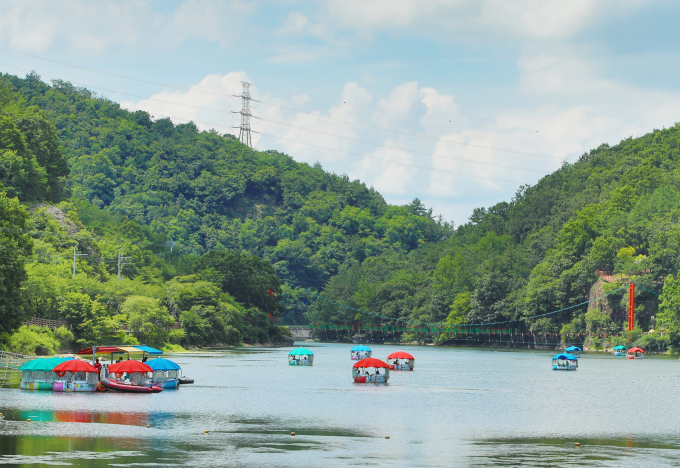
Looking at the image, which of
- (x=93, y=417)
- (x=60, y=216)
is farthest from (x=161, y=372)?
(x=60, y=216)

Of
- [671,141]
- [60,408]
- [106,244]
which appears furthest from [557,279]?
[60,408]

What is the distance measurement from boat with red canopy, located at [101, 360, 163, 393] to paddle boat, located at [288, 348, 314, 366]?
43.1m

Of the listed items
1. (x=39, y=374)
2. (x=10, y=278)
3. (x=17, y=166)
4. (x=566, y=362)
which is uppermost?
(x=17, y=166)

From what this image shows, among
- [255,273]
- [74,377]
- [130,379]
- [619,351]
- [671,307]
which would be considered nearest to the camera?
[74,377]

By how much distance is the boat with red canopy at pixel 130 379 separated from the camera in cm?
5819

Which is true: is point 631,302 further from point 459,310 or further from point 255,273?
point 255,273

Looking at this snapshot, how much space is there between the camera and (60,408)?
4747cm

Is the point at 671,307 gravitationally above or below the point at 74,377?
above

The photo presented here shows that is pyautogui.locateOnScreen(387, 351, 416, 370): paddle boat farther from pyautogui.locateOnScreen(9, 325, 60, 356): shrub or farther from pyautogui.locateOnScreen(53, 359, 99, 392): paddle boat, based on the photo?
pyautogui.locateOnScreen(53, 359, 99, 392): paddle boat

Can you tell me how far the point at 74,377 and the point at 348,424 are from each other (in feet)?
75.0

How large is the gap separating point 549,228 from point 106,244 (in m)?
97.9

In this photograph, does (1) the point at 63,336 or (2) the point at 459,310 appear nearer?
(1) the point at 63,336

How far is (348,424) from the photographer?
45.4 m

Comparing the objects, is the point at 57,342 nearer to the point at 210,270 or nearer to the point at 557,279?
the point at 210,270
